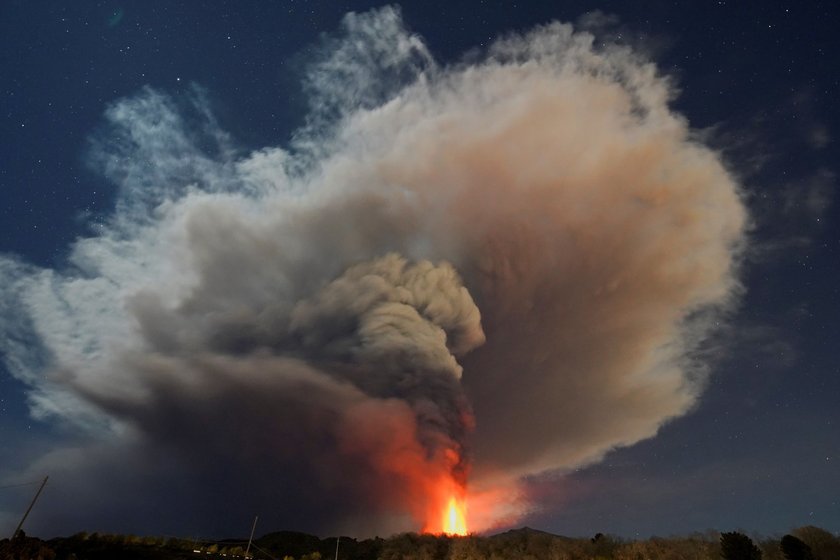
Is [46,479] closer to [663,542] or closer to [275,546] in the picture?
[275,546]

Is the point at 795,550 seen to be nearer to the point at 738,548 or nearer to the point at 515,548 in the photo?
the point at 738,548

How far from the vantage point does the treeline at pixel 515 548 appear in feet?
162

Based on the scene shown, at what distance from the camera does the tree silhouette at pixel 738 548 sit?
48.9m

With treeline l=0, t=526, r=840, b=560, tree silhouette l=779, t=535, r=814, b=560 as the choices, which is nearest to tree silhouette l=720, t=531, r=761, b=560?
treeline l=0, t=526, r=840, b=560

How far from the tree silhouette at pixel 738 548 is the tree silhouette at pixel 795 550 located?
13.4ft

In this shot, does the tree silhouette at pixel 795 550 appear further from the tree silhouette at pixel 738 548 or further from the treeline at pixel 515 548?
the tree silhouette at pixel 738 548

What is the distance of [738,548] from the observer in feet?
164

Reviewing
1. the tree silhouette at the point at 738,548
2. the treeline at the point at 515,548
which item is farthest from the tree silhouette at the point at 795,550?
the tree silhouette at the point at 738,548

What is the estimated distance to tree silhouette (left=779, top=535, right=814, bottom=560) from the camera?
1975 inches

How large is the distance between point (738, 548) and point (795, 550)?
6.17 m

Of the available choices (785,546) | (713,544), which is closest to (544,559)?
(713,544)

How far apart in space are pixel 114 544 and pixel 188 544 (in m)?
14.1

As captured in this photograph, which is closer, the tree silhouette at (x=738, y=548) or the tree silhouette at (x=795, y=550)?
the tree silhouette at (x=738, y=548)

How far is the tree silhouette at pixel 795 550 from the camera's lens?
5016 centimetres
